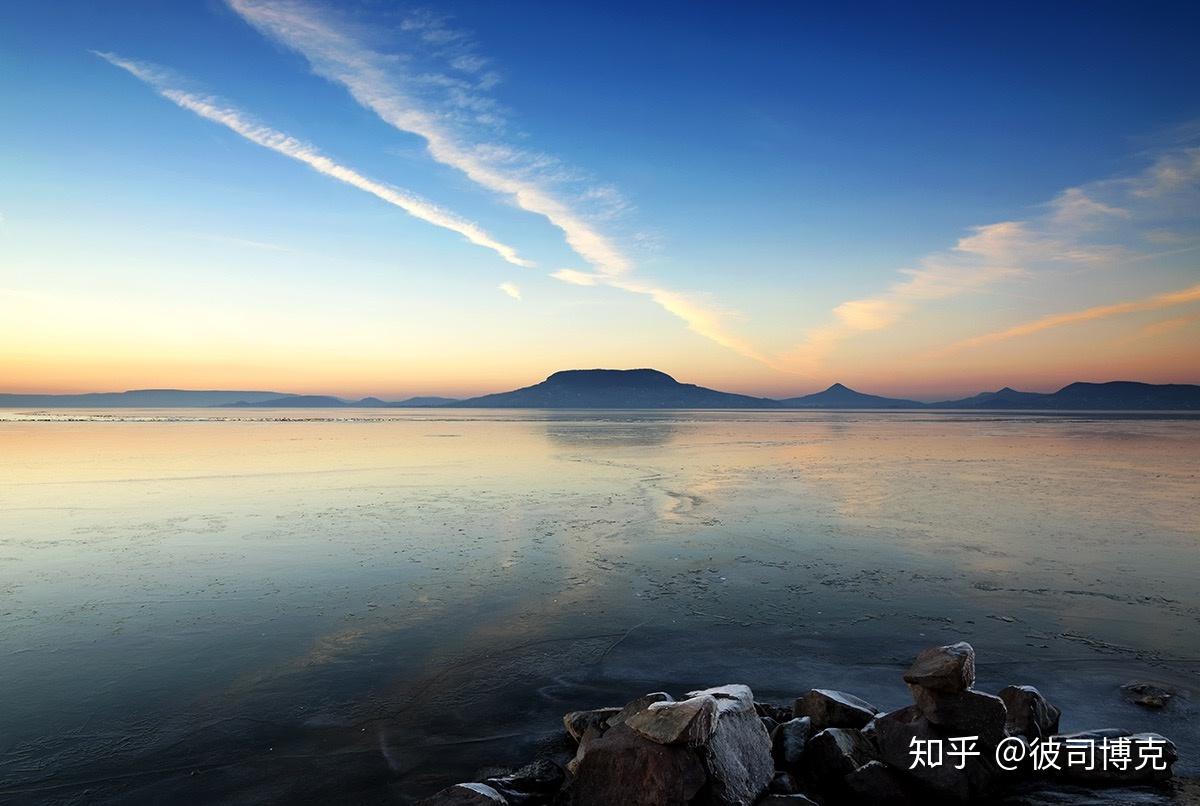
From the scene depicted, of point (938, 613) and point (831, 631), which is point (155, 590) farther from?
point (938, 613)

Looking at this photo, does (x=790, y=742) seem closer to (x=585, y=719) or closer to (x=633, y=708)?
(x=633, y=708)

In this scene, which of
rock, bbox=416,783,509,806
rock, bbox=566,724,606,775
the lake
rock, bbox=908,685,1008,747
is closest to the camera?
rock, bbox=416,783,509,806

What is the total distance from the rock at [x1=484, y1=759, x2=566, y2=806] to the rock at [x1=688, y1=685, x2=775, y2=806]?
1213mm

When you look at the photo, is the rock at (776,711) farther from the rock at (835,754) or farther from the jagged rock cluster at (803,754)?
the rock at (835,754)

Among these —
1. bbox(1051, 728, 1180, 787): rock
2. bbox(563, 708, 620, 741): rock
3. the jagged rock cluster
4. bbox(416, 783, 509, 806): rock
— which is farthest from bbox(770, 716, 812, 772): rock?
bbox(416, 783, 509, 806): rock

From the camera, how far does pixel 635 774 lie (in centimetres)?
499

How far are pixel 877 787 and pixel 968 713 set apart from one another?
991 mm

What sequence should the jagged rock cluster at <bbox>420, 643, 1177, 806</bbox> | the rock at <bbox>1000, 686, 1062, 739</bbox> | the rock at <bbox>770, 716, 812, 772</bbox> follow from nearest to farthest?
the jagged rock cluster at <bbox>420, 643, 1177, 806</bbox>, the rock at <bbox>770, 716, 812, 772</bbox>, the rock at <bbox>1000, 686, 1062, 739</bbox>

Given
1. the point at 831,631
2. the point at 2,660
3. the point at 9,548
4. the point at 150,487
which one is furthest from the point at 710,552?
the point at 150,487

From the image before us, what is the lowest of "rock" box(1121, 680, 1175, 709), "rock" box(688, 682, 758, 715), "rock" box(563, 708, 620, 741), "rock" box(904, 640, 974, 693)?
"rock" box(1121, 680, 1175, 709)

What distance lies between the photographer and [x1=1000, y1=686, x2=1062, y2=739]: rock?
5922 mm

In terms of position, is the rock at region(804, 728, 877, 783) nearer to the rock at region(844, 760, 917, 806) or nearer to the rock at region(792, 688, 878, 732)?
the rock at region(844, 760, 917, 806)

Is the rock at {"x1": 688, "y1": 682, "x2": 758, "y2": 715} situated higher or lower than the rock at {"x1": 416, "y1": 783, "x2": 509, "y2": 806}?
higher

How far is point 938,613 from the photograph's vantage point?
31.4 feet
